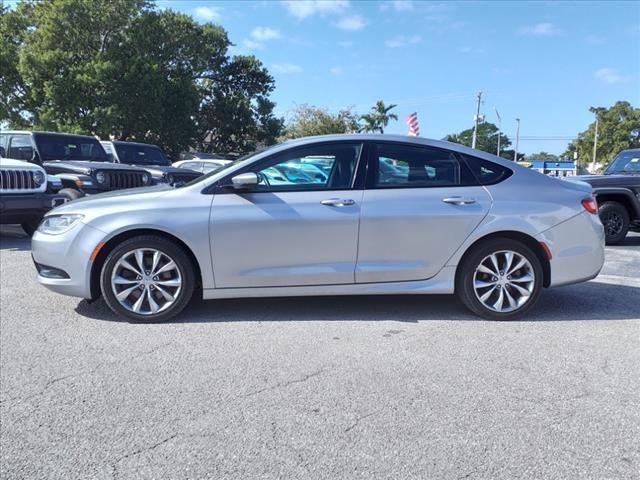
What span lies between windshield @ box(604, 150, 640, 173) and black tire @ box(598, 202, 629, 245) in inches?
42.8

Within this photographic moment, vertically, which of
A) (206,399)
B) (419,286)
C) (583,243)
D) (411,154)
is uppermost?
(411,154)

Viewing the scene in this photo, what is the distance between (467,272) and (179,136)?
3132 cm

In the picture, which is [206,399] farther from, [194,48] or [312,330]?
[194,48]

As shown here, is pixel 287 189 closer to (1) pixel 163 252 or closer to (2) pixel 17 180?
(1) pixel 163 252

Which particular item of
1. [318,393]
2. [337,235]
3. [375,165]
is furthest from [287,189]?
[318,393]

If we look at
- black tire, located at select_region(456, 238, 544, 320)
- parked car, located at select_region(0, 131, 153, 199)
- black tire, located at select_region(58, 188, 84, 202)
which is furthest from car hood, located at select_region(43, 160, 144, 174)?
black tire, located at select_region(456, 238, 544, 320)

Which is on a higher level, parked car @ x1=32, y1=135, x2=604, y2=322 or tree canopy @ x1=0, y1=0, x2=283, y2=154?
tree canopy @ x1=0, y1=0, x2=283, y2=154

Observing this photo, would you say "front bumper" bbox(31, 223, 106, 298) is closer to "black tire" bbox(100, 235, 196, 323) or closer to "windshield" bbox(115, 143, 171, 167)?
"black tire" bbox(100, 235, 196, 323)

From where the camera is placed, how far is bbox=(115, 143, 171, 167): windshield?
46.2ft

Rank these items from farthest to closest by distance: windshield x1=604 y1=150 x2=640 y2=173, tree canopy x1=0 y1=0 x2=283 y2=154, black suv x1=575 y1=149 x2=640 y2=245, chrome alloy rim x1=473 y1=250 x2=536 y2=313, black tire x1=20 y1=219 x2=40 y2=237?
tree canopy x1=0 y1=0 x2=283 y2=154 → windshield x1=604 y1=150 x2=640 y2=173 → black tire x1=20 y1=219 x2=40 y2=237 → black suv x1=575 y1=149 x2=640 y2=245 → chrome alloy rim x1=473 y1=250 x2=536 y2=313

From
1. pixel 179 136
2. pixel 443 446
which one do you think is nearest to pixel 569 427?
pixel 443 446

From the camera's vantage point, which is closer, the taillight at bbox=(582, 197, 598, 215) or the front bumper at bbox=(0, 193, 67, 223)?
the taillight at bbox=(582, 197, 598, 215)

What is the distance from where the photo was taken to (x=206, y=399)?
10.4 ft

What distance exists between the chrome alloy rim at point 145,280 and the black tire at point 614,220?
7.81 meters
